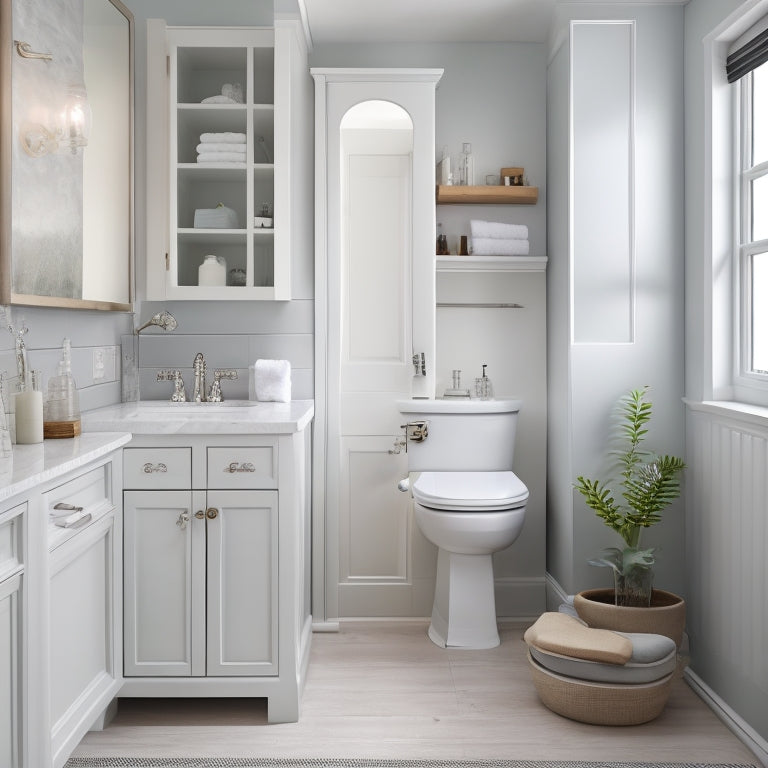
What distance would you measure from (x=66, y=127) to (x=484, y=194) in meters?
1.58

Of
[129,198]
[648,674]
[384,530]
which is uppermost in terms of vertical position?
[129,198]

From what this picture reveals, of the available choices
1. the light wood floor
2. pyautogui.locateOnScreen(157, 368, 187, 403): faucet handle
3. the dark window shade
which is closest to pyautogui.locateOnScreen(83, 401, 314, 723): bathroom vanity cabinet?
the light wood floor

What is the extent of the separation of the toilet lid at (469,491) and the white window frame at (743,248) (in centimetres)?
82

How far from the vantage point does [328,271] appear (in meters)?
3.06

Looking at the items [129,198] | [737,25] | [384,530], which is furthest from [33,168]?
[737,25]

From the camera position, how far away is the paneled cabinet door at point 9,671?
1446mm

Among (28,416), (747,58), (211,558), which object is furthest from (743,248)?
(28,416)

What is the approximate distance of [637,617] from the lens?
2484 millimetres

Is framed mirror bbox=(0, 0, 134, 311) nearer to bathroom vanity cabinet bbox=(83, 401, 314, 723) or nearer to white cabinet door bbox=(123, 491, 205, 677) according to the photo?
bathroom vanity cabinet bbox=(83, 401, 314, 723)

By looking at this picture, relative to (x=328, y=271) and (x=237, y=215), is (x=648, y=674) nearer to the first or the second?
(x=328, y=271)

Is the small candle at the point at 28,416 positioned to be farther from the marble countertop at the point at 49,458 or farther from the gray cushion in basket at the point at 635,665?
the gray cushion in basket at the point at 635,665

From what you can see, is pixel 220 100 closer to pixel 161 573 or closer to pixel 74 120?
pixel 74 120

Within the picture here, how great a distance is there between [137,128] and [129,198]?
0.30m

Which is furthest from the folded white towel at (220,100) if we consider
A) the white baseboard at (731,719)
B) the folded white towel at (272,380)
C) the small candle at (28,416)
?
the white baseboard at (731,719)
